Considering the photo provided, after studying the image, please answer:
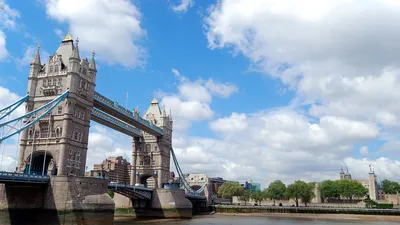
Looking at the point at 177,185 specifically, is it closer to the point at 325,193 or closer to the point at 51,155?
the point at 51,155

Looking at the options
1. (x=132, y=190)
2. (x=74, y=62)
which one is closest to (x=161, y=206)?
(x=132, y=190)

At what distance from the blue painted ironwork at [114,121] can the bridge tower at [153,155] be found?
3095 millimetres

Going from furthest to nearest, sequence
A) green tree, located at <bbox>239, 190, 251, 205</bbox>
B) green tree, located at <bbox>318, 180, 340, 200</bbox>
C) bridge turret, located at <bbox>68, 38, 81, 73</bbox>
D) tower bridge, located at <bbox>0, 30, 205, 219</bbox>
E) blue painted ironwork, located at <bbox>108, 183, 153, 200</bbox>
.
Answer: green tree, located at <bbox>239, 190, 251, 205</bbox>
green tree, located at <bbox>318, 180, 340, 200</bbox>
blue painted ironwork, located at <bbox>108, 183, 153, 200</bbox>
bridge turret, located at <bbox>68, 38, 81, 73</bbox>
tower bridge, located at <bbox>0, 30, 205, 219</bbox>

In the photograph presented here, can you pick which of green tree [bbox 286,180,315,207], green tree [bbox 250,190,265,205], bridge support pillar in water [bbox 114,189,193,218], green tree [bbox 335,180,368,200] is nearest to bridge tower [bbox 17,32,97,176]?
bridge support pillar in water [bbox 114,189,193,218]

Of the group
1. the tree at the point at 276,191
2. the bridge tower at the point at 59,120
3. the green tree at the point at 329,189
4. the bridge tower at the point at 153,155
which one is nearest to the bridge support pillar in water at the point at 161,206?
the bridge tower at the point at 153,155

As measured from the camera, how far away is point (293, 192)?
395 ft

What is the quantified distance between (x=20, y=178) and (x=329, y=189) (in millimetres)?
105382

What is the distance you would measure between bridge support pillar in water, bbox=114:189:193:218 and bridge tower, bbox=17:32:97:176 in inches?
909

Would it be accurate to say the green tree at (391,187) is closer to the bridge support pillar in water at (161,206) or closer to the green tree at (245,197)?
the green tree at (245,197)

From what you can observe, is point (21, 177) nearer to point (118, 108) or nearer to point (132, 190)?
point (132, 190)

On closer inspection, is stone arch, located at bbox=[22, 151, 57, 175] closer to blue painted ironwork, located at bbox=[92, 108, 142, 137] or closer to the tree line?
blue painted ironwork, located at bbox=[92, 108, 142, 137]

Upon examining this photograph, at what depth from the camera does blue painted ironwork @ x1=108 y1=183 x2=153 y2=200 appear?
205ft

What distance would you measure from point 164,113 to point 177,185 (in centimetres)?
1685

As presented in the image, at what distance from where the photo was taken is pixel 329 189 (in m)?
127
